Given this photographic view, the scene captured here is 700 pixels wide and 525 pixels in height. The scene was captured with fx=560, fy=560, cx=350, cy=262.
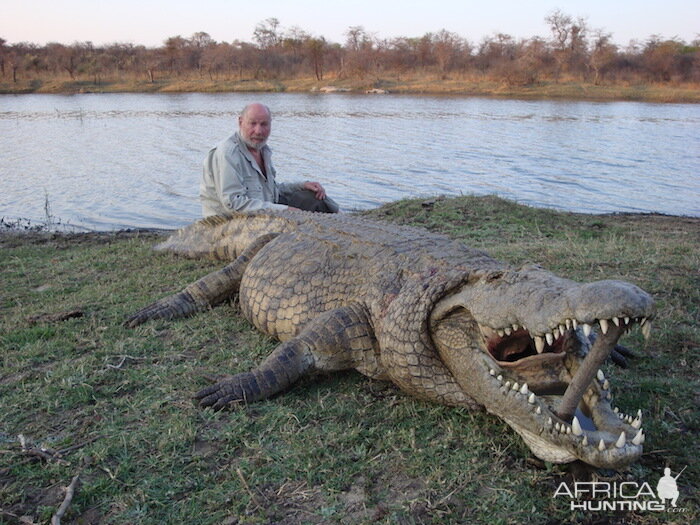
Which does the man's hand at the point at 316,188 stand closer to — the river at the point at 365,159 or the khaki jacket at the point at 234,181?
the khaki jacket at the point at 234,181

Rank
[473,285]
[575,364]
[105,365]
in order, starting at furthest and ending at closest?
1. [105,365]
2. [473,285]
3. [575,364]

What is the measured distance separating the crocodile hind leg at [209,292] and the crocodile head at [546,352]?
2067 millimetres

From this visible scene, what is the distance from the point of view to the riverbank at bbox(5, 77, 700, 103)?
35.3 metres

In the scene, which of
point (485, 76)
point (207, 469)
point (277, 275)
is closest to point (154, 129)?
point (277, 275)

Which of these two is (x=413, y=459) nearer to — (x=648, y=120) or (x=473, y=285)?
(x=473, y=285)

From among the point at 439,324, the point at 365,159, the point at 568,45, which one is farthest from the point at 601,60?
the point at 439,324

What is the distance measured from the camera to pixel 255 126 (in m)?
5.55

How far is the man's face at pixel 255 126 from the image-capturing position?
555 centimetres

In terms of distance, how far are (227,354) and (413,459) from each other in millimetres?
1476

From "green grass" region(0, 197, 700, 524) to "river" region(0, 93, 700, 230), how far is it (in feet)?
18.7

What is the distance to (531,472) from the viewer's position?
2297mm

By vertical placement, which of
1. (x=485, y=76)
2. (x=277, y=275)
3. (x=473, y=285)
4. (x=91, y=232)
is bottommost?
(x=91, y=232)

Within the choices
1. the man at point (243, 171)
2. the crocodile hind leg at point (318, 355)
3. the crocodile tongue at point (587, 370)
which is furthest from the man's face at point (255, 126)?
the crocodile tongue at point (587, 370)

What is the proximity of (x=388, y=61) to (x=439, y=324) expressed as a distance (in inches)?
2123
